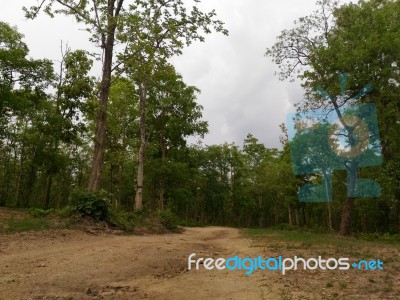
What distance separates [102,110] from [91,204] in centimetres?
373

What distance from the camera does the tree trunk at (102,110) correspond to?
13.2m

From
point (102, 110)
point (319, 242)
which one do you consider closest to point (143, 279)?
point (319, 242)

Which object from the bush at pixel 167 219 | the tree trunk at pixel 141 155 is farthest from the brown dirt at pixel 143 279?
the tree trunk at pixel 141 155

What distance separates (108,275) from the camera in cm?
600

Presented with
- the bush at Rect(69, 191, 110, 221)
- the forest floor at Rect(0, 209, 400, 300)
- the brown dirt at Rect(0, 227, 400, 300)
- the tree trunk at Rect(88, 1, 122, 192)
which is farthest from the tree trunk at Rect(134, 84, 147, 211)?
the brown dirt at Rect(0, 227, 400, 300)

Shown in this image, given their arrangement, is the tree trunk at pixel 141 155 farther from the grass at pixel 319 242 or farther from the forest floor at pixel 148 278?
the forest floor at pixel 148 278

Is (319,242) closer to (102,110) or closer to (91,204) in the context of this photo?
(91,204)

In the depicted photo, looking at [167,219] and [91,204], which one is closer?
[91,204]

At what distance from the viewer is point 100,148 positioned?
13.5 meters

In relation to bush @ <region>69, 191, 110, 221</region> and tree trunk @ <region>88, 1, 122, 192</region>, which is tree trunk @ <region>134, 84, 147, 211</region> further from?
bush @ <region>69, 191, 110, 221</region>

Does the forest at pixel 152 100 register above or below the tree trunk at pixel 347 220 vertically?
above

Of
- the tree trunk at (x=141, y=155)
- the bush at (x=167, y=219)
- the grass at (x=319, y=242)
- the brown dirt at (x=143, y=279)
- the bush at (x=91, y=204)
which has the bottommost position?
the brown dirt at (x=143, y=279)

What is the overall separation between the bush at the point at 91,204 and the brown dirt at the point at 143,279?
372 centimetres

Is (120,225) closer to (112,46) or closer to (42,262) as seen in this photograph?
(42,262)
